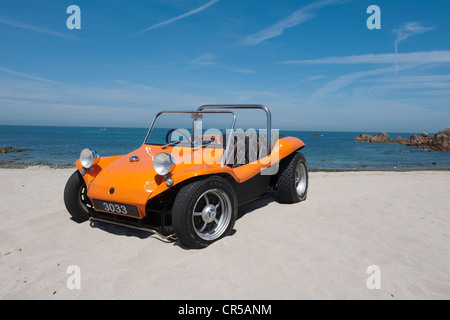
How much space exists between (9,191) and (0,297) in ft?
13.5

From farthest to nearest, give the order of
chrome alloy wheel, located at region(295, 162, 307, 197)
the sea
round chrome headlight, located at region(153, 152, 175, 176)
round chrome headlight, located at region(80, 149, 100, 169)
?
the sea, chrome alloy wheel, located at region(295, 162, 307, 197), round chrome headlight, located at region(80, 149, 100, 169), round chrome headlight, located at region(153, 152, 175, 176)

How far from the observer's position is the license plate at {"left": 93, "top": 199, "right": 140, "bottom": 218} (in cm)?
314

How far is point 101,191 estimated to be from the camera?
11.1 ft

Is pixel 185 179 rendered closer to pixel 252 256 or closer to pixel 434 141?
pixel 252 256

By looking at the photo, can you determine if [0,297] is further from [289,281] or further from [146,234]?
[289,281]

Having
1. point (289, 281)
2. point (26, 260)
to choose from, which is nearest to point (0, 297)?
point (26, 260)

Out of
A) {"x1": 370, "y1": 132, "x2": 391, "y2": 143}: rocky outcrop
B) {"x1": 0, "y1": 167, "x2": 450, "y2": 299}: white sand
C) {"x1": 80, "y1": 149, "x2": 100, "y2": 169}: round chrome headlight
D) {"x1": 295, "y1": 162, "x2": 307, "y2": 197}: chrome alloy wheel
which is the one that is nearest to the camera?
{"x1": 0, "y1": 167, "x2": 450, "y2": 299}: white sand

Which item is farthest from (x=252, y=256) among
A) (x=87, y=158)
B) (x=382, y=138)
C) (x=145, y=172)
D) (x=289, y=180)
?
(x=382, y=138)

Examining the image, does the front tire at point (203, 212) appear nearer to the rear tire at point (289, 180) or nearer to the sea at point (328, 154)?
the rear tire at point (289, 180)

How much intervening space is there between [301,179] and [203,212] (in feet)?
9.24

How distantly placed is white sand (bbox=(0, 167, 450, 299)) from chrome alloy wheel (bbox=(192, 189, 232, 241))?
7.9 inches

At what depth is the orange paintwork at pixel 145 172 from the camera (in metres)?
3.14

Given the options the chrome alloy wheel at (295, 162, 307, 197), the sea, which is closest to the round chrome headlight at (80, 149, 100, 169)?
the chrome alloy wheel at (295, 162, 307, 197)

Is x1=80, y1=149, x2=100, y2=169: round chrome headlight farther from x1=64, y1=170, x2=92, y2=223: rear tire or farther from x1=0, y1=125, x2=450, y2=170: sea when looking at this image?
x1=0, y1=125, x2=450, y2=170: sea
